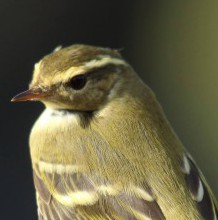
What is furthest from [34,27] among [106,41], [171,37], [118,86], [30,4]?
[118,86]

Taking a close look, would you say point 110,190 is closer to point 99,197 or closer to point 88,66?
point 99,197

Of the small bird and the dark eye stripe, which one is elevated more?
the small bird

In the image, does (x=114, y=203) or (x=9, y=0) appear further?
(x=9, y=0)

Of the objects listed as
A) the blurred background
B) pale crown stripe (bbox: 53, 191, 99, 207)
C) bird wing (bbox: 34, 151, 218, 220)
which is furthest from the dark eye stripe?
the blurred background

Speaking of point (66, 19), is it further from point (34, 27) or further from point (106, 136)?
point (106, 136)

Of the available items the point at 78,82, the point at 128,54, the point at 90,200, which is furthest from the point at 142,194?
the point at 128,54

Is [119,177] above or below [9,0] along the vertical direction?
below

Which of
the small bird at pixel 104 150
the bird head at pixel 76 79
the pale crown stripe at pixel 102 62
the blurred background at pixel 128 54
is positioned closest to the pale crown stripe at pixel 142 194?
the small bird at pixel 104 150

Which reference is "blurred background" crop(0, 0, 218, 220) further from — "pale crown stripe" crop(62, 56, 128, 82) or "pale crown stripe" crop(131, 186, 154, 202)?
"pale crown stripe" crop(131, 186, 154, 202)
